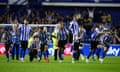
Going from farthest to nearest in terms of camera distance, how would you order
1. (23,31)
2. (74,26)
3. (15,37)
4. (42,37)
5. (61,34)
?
(23,31) → (15,37) → (42,37) → (61,34) → (74,26)

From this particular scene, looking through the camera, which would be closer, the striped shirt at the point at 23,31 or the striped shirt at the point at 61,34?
the striped shirt at the point at 61,34

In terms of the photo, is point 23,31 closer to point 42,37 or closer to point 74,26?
point 42,37

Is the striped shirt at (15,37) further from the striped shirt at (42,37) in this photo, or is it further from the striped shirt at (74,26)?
the striped shirt at (74,26)

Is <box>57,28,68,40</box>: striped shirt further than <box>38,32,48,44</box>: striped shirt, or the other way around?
<box>38,32,48,44</box>: striped shirt

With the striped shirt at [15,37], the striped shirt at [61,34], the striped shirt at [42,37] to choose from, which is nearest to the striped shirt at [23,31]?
the striped shirt at [15,37]

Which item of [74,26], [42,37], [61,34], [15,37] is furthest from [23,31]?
[74,26]

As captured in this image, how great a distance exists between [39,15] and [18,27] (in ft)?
36.6

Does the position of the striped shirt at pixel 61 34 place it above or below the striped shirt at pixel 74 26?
below

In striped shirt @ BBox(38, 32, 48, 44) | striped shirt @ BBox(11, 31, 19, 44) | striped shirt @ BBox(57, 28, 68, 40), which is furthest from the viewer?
striped shirt @ BBox(11, 31, 19, 44)

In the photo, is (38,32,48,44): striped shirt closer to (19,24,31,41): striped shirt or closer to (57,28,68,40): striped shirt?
(57,28,68,40): striped shirt

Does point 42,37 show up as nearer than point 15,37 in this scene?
Yes

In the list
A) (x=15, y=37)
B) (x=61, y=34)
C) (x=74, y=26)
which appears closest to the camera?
(x=74, y=26)

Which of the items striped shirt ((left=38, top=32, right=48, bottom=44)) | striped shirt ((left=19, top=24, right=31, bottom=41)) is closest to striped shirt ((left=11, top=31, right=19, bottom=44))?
striped shirt ((left=19, top=24, right=31, bottom=41))

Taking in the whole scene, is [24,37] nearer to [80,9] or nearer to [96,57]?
[96,57]
